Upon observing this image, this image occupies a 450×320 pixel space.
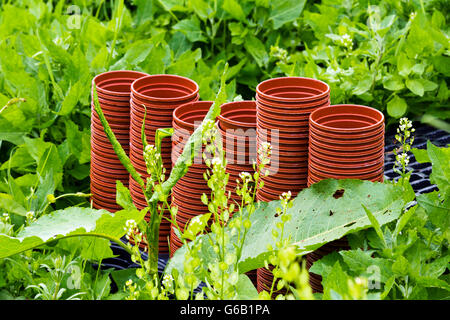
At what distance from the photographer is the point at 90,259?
1.71 meters

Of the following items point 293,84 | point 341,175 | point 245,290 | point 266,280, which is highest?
point 293,84

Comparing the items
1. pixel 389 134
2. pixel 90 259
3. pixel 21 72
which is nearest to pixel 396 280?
pixel 90 259

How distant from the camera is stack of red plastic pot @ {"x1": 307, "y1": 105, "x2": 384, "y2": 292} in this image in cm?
154

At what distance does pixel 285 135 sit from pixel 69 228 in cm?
52

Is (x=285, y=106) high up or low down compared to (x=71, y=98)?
up

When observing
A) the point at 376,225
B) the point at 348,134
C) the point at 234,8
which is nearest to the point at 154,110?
the point at 348,134

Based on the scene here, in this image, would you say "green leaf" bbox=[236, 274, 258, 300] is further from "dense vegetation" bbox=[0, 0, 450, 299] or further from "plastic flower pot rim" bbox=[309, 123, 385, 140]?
"plastic flower pot rim" bbox=[309, 123, 385, 140]

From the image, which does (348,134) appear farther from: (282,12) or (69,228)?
(282,12)

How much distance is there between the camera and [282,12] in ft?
9.51

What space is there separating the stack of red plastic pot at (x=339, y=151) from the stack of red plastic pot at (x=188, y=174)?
0.90 feet

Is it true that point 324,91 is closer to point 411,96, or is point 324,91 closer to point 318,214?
point 318,214

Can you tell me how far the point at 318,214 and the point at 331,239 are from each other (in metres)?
0.11

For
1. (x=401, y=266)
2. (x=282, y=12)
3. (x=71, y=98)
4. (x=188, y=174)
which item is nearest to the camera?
(x=401, y=266)

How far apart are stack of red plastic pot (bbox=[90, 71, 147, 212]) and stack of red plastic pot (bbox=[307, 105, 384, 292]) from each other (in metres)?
0.58
